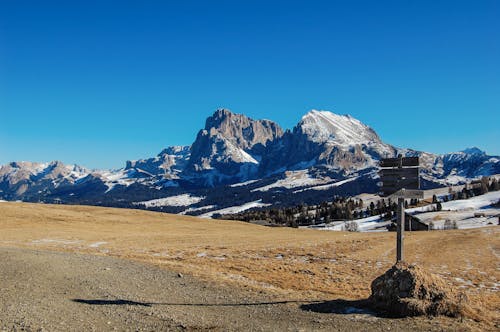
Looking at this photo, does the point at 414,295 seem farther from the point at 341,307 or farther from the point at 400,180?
the point at 400,180

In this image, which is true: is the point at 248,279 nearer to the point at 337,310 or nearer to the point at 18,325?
the point at 337,310

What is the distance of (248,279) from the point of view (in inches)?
1006

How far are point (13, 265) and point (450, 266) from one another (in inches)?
1421

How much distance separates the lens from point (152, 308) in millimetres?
16562

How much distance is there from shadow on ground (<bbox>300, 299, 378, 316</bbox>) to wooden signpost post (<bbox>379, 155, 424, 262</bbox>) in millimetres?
3969

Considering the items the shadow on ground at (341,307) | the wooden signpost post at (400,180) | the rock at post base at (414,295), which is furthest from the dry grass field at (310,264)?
the wooden signpost post at (400,180)

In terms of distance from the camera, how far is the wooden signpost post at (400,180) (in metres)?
20.1

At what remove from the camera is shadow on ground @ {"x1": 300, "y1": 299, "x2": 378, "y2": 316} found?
16372 mm

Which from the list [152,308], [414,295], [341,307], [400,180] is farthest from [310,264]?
[152,308]

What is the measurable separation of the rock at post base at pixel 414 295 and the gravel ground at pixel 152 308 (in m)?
0.59

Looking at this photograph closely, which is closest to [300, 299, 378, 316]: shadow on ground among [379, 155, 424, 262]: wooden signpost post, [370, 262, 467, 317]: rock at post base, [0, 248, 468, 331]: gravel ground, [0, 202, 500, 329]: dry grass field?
[0, 248, 468, 331]: gravel ground

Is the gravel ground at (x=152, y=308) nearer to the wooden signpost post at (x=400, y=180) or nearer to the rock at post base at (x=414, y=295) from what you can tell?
the rock at post base at (x=414, y=295)

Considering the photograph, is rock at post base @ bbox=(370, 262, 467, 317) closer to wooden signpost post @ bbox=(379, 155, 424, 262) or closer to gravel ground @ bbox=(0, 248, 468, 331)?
gravel ground @ bbox=(0, 248, 468, 331)

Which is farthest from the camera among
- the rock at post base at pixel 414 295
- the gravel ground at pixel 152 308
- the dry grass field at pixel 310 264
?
the dry grass field at pixel 310 264
